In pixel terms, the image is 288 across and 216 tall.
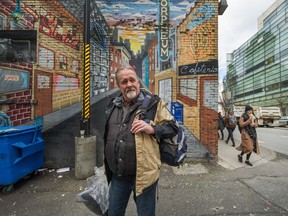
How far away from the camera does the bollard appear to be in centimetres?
407

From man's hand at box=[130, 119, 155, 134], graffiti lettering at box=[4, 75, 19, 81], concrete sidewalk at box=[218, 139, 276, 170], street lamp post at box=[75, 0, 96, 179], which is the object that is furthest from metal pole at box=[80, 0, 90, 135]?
concrete sidewalk at box=[218, 139, 276, 170]

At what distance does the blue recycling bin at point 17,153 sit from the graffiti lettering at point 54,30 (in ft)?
8.82

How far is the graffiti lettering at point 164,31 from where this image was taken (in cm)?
519

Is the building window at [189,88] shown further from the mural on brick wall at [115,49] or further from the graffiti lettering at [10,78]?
the graffiti lettering at [10,78]

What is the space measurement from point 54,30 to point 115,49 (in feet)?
6.02

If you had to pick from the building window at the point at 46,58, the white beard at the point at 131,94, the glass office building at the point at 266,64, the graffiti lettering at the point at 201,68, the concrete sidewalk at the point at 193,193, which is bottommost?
the concrete sidewalk at the point at 193,193

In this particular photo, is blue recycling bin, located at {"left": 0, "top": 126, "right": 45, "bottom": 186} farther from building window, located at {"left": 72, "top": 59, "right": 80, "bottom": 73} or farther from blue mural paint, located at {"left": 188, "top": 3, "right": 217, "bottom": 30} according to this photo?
blue mural paint, located at {"left": 188, "top": 3, "right": 217, "bottom": 30}

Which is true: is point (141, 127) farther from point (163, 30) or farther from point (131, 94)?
point (163, 30)

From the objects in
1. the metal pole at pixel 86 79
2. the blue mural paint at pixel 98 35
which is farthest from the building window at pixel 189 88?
the metal pole at pixel 86 79

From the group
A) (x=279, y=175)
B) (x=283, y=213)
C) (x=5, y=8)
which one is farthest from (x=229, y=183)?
(x=5, y=8)

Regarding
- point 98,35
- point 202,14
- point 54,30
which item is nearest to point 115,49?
point 98,35

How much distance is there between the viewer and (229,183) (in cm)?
383

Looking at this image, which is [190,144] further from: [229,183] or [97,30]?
[97,30]

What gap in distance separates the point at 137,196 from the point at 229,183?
119 inches
